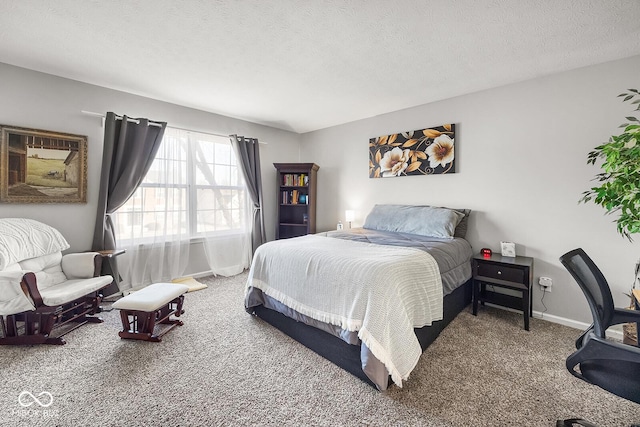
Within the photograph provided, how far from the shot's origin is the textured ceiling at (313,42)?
Result: 1.77m

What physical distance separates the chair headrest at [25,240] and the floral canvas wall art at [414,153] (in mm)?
3813

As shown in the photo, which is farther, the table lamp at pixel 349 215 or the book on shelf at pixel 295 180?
the book on shelf at pixel 295 180

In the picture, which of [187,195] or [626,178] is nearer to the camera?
[626,178]

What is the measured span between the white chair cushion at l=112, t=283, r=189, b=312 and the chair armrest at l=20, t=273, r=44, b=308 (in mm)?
484

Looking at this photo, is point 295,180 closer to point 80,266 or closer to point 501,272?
point 80,266

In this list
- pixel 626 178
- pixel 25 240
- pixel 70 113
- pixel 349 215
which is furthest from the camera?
pixel 349 215

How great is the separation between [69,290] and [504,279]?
3925 millimetres

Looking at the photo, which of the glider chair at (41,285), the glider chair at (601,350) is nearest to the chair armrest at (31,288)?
the glider chair at (41,285)

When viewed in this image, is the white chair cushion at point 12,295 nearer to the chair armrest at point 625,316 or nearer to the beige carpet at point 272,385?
the beige carpet at point 272,385

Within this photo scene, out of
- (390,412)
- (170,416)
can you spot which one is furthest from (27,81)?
(390,412)

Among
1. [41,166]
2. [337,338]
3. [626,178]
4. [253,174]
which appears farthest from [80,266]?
[626,178]

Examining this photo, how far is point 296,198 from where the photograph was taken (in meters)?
4.65

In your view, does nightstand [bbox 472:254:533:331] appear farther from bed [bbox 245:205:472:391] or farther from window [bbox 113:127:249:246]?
window [bbox 113:127:249:246]

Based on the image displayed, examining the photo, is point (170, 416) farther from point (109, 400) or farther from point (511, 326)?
point (511, 326)
